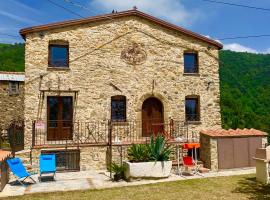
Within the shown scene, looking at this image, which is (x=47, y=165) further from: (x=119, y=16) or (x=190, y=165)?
(x=119, y=16)

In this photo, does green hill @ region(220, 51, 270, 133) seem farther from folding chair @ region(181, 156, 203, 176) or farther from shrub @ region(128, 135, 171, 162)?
shrub @ region(128, 135, 171, 162)

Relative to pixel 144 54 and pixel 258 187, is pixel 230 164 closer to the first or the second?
pixel 258 187

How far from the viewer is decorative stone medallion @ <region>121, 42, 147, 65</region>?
15.2m

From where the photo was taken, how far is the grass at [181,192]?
852 centimetres

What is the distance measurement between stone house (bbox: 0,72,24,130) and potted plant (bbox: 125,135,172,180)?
1521 centimetres

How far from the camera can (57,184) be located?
1039 cm

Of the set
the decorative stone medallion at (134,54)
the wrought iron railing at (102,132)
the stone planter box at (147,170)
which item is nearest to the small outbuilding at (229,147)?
the wrought iron railing at (102,132)

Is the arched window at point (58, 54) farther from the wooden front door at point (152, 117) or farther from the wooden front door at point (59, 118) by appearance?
the wooden front door at point (152, 117)

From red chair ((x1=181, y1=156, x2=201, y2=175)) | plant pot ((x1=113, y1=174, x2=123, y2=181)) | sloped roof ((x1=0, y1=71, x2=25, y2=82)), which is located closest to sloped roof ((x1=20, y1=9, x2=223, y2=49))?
red chair ((x1=181, y1=156, x2=201, y2=175))

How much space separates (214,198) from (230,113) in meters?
35.4

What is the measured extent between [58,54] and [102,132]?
4.34m

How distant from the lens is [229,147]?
42.0 feet

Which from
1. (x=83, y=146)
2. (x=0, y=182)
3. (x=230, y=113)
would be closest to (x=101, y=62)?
(x=83, y=146)

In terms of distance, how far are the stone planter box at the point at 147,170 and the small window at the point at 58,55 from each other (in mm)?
6303
